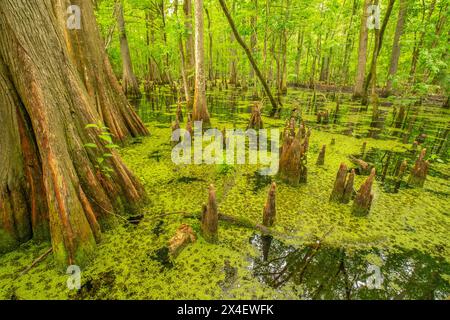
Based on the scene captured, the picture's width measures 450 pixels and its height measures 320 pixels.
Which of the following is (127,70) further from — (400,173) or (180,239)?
(400,173)

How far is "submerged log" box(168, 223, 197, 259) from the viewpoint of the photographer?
103 inches

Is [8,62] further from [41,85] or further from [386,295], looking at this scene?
[386,295]

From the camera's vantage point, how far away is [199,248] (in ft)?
9.01

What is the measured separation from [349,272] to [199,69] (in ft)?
22.0

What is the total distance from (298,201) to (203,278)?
6.86 feet

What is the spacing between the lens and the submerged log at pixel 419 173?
4.18 metres

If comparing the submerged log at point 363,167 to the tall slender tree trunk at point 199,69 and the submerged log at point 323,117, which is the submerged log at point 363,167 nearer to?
the submerged log at point 323,117

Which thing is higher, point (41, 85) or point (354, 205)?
point (41, 85)

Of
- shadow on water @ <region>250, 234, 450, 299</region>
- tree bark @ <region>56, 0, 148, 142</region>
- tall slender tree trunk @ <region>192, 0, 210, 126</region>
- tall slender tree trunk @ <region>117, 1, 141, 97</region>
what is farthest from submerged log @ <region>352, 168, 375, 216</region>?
tall slender tree trunk @ <region>117, 1, 141, 97</region>

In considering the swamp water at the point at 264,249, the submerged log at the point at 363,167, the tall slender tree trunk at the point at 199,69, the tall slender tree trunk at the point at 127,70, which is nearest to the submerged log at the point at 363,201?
the swamp water at the point at 264,249

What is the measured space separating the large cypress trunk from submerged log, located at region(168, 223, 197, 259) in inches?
33.4

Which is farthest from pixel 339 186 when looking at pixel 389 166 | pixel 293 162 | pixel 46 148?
pixel 46 148

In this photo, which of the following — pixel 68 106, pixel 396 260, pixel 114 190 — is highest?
pixel 68 106
